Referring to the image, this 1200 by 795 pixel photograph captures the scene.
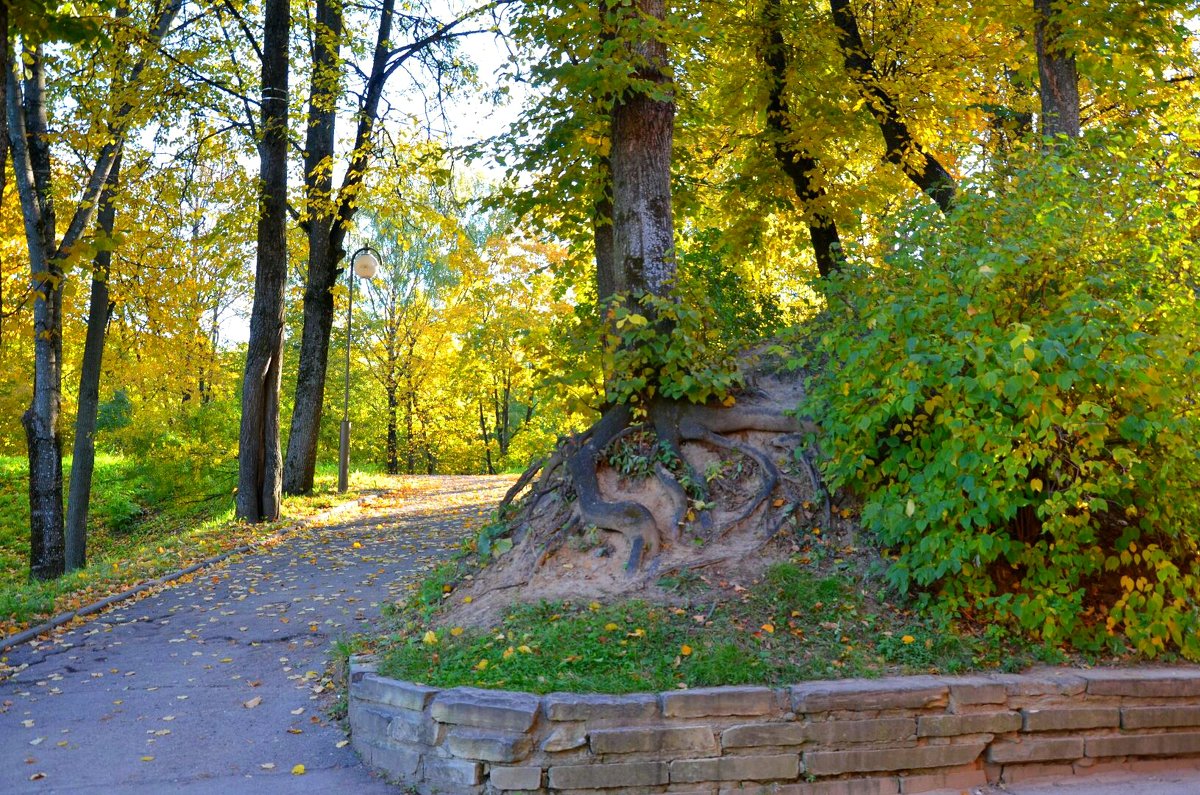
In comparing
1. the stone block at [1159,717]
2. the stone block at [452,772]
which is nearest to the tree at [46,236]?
the stone block at [452,772]

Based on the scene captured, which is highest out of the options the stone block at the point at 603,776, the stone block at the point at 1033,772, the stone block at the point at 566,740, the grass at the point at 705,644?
the grass at the point at 705,644

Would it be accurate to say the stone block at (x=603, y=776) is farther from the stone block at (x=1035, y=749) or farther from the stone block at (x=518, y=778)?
the stone block at (x=1035, y=749)

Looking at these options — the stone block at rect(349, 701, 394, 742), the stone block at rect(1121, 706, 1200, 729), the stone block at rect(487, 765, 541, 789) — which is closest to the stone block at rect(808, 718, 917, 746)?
the stone block at rect(1121, 706, 1200, 729)

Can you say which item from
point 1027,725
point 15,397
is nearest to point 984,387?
point 1027,725

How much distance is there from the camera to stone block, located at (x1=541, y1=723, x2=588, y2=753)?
178 inches

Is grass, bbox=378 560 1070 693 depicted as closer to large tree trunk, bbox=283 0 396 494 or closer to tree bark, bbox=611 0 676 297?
tree bark, bbox=611 0 676 297

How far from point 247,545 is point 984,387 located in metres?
9.47

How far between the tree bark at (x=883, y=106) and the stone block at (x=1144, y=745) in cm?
864

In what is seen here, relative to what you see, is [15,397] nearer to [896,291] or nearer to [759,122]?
[759,122]

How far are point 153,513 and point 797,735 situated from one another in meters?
20.1

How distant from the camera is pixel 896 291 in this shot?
19.3ft

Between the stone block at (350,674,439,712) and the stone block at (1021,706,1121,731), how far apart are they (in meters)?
3.09

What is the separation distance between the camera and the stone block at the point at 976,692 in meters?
4.79

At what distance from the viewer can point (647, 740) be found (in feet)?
14.8
